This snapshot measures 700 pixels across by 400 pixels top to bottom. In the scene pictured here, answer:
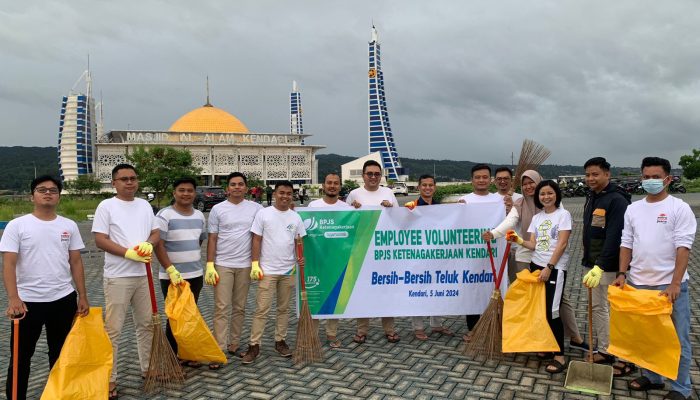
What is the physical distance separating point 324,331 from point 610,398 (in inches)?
112

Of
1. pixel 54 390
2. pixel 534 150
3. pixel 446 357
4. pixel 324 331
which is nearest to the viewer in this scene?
pixel 54 390

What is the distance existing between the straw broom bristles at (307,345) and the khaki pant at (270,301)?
7.1 inches

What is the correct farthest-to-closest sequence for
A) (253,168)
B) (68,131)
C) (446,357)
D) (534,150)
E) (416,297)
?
(253,168) < (68,131) < (534,150) < (416,297) < (446,357)

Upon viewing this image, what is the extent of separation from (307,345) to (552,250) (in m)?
2.27

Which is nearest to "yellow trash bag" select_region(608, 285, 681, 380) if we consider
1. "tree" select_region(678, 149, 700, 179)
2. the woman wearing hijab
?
the woman wearing hijab

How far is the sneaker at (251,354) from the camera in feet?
14.0

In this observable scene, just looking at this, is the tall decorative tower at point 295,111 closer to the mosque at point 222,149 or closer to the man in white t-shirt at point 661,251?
the mosque at point 222,149

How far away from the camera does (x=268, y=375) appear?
3.99 metres

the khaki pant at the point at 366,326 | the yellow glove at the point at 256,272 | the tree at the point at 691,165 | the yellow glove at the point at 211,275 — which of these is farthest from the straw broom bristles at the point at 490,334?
the tree at the point at 691,165

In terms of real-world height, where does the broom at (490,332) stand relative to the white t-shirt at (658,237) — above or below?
below

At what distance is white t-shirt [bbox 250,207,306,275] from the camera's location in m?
4.34

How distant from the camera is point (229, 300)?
436cm

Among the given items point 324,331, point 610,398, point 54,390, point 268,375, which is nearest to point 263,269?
point 268,375

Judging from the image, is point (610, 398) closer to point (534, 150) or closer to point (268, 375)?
point (268, 375)
